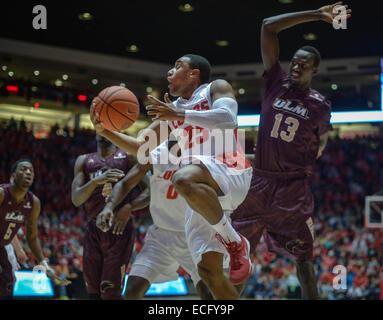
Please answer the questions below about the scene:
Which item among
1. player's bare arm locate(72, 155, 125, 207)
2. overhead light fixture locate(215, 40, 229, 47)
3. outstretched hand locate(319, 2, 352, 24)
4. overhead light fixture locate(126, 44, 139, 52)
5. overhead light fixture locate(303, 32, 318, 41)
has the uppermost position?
overhead light fixture locate(126, 44, 139, 52)

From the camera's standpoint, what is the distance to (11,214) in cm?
582

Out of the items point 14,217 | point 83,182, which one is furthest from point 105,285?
point 14,217

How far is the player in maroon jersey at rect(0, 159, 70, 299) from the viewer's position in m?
5.67

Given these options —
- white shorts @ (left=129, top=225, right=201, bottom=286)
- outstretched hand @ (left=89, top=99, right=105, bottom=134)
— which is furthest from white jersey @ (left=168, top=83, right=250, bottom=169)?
white shorts @ (left=129, top=225, right=201, bottom=286)

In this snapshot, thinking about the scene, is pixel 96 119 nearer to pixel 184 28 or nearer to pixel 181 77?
pixel 181 77

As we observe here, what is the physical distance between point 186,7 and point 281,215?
964 centimetres

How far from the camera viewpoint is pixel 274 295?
10.8 m

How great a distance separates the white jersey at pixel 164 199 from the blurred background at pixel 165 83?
5.75 m

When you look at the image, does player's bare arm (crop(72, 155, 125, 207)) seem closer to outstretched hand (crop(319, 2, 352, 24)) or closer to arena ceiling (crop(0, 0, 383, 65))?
outstretched hand (crop(319, 2, 352, 24))

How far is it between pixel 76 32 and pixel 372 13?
7876 millimetres
